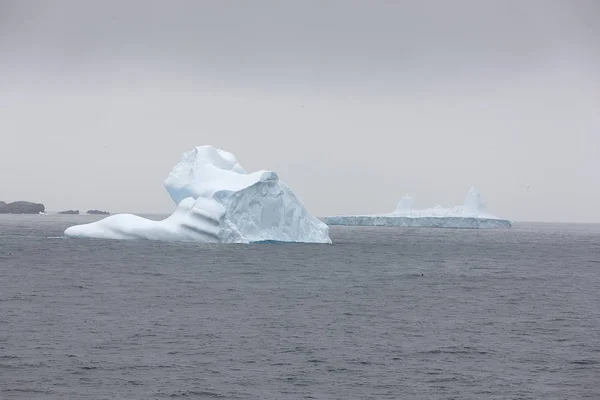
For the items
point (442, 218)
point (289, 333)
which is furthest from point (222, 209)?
point (442, 218)

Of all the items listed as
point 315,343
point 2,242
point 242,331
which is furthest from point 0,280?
point 2,242

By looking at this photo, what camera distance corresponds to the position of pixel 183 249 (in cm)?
4778

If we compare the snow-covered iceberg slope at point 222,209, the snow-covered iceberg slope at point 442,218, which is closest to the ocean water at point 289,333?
the snow-covered iceberg slope at point 222,209

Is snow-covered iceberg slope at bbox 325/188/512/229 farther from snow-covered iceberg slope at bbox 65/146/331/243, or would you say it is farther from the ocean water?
the ocean water

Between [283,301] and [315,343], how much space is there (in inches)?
277

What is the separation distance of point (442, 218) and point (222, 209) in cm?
7073

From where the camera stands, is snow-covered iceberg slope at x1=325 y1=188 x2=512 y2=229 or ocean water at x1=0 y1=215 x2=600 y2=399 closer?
ocean water at x1=0 y1=215 x2=600 y2=399

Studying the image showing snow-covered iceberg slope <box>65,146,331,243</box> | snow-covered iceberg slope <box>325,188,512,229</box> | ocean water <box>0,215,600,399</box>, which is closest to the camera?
ocean water <box>0,215,600,399</box>

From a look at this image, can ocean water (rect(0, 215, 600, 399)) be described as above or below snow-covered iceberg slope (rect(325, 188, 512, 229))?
below

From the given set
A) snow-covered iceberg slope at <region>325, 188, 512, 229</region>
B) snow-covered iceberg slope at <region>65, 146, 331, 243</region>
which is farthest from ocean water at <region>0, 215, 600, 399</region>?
snow-covered iceberg slope at <region>325, 188, 512, 229</region>

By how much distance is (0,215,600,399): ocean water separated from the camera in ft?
50.7

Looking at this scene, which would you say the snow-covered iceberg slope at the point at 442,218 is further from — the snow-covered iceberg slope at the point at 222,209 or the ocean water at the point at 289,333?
the ocean water at the point at 289,333

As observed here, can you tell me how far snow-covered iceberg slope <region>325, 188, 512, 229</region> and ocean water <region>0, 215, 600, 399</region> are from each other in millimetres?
69343

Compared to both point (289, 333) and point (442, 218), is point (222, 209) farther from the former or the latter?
point (442, 218)
